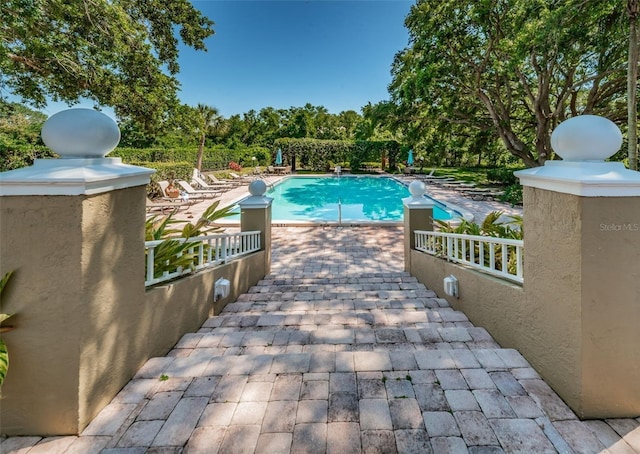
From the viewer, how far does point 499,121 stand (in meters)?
13.3

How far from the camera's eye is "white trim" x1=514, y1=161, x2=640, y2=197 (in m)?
1.69

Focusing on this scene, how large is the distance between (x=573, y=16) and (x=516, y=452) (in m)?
10.1

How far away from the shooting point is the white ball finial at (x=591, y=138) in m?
1.84

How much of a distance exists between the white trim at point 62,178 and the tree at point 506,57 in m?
9.63

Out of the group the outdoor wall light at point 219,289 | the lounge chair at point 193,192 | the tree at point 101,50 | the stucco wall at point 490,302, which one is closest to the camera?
the stucco wall at point 490,302

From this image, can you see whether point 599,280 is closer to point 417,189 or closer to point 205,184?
point 417,189

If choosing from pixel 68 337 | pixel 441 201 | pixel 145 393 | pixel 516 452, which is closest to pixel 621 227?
pixel 516 452

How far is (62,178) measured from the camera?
1663mm

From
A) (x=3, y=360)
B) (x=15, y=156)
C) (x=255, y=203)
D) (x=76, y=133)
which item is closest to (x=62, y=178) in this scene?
(x=76, y=133)

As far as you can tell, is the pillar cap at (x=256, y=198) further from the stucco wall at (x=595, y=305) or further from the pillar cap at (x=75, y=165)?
the stucco wall at (x=595, y=305)

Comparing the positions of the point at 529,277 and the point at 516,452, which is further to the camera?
the point at 529,277

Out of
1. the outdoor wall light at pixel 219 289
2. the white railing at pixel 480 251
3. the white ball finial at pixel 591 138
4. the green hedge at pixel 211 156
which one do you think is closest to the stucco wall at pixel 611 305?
the white ball finial at pixel 591 138

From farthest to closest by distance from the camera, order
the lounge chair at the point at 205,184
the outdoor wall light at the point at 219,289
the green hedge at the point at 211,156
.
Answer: the green hedge at the point at 211,156
the lounge chair at the point at 205,184
the outdoor wall light at the point at 219,289

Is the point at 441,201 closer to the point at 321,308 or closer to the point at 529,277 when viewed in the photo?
the point at 321,308
